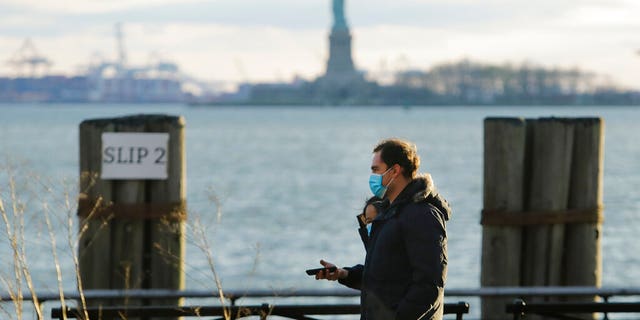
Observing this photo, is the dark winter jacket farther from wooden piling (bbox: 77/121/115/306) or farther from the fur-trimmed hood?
wooden piling (bbox: 77/121/115/306)

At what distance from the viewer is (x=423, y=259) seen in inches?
198

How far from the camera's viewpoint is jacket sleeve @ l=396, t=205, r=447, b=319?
5027mm

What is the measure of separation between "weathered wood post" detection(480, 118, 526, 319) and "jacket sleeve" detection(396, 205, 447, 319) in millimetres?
2871

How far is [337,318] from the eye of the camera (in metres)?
18.8

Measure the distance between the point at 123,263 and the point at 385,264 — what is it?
9.66ft

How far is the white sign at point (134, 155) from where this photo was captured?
24.8ft

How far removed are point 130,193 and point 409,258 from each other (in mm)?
2921

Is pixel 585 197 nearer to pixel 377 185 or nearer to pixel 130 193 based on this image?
pixel 130 193

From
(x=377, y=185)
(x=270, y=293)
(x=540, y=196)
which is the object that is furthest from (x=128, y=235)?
(x=377, y=185)

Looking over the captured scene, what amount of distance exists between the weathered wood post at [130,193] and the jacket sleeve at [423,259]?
106 inches

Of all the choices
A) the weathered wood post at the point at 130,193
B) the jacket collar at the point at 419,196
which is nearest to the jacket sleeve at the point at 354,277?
the jacket collar at the point at 419,196

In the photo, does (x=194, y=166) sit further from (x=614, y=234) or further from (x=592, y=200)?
(x=592, y=200)

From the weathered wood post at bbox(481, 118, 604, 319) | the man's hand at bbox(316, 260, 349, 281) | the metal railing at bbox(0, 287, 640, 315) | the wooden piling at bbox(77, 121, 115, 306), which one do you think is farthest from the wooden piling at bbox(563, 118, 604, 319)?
the man's hand at bbox(316, 260, 349, 281)

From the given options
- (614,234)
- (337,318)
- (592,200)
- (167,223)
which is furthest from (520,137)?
(614,234)
